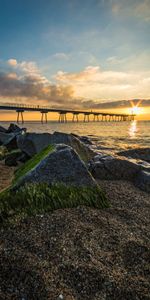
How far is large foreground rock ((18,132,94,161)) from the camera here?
31.7 ft

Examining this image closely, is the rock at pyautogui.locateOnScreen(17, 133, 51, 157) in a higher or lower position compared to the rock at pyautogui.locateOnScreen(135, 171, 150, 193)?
higher

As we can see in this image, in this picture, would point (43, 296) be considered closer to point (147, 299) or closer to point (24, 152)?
point (147, 299)

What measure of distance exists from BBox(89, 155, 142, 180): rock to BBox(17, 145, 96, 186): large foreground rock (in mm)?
1566

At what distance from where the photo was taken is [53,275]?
10.1 ft

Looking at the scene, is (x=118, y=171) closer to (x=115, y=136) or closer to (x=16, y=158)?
(x=16, y=158)

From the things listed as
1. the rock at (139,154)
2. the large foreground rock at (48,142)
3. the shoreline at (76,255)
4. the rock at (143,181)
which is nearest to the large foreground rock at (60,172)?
the shoreline at (76,255)

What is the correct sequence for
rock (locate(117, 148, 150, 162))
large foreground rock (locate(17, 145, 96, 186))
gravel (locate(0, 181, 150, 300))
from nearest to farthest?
gravel (locate(0, 181, 150, 300)) → large foreground rock (locate(17, 145, 96, 186)) → rock (locate(117, 148, 150, 162))

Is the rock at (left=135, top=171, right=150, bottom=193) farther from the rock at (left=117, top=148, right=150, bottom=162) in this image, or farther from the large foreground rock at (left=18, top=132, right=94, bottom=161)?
the rock at (left=117, top=148, right=150, bottom=162)

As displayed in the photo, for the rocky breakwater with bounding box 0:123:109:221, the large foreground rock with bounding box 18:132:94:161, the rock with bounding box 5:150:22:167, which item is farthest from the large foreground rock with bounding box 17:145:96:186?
the rock with bounding box 5:150:22:167

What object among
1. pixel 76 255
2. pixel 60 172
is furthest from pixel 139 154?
pixel 76 255

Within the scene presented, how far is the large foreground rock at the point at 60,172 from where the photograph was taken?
18.0 ft

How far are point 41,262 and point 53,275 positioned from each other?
11.3 inches

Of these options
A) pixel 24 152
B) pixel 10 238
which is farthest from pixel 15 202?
pixel 24 152

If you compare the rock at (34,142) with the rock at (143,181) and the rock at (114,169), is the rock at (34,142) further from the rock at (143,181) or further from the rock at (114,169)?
the rock at (143,181)
